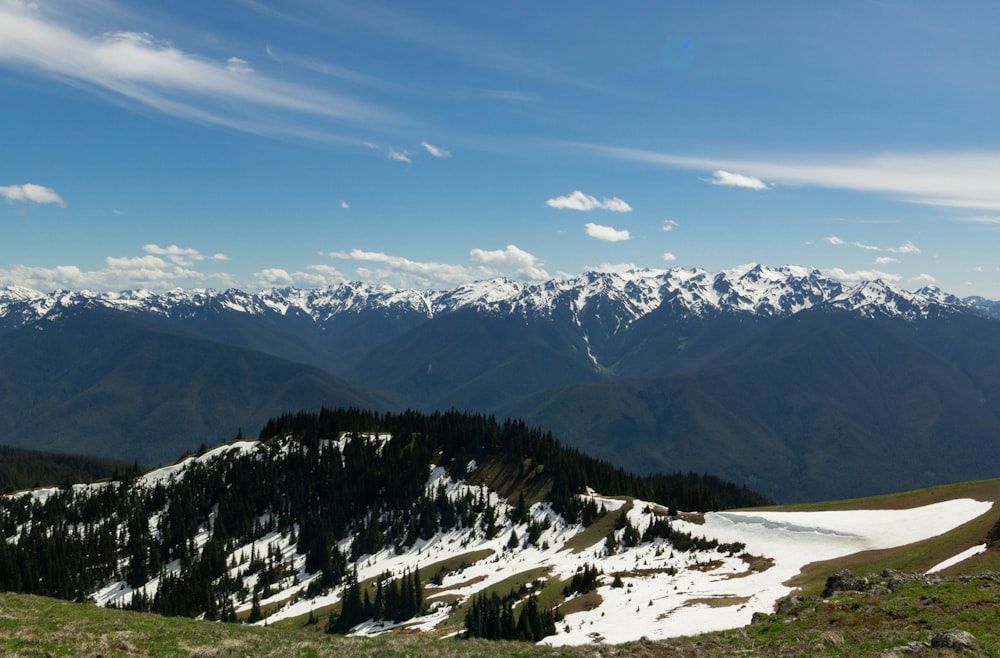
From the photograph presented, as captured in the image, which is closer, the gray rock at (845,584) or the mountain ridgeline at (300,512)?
the gray rock at (845,584)

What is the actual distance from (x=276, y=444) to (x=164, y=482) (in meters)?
37.0

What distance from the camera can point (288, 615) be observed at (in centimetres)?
10562

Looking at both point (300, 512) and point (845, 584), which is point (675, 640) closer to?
point (845, 584)

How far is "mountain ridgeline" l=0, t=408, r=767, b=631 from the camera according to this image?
123 meters

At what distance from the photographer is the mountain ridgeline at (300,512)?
403ft

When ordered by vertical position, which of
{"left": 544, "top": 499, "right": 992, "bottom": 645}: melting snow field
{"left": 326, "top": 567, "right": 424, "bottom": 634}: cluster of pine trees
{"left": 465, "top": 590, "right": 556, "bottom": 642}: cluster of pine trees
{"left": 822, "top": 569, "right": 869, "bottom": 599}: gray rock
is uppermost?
{"left": 822, "top": 569, "right": 869, "bottom": 599}: gray rock

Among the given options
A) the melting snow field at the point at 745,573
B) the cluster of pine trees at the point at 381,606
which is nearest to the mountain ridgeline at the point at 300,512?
the cluster of pine trees at the point at 381,606

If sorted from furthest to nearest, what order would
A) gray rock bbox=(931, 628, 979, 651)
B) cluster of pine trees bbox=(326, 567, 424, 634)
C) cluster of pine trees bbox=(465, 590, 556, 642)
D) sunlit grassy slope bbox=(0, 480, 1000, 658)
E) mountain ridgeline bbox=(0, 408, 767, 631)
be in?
1. mountain ridgeline bbox=(0, 408, 767, 631)
2. cluster of pine trees bbox=(326, 567, 424, 634)
3. cluster of pine trees bbox=(465, 590, 556, 642)
4. sunlit grassy slope bbox=(0, 480, 1000, 658)
5. gray rock bbox=(931, 628, 979, 651)

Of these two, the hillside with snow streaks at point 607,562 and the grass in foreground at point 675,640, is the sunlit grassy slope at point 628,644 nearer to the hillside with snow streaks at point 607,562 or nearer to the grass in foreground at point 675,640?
the grass in foreground at point 675,640

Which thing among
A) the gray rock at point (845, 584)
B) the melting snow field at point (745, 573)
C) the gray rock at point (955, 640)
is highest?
the gray rock at point (955, 640)

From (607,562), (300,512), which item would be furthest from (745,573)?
(300,512)

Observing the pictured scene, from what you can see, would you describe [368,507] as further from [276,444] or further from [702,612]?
[702,612]

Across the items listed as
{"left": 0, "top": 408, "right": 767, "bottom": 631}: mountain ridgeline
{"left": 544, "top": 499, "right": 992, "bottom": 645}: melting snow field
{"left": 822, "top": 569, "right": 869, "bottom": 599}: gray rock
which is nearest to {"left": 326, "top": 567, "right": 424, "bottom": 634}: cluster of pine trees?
{"left": 0, "top": 408, "right": 767, "bottom": 631}: mountain ridgeline

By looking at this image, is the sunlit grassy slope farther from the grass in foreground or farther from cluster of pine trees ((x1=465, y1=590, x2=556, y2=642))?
cluster of pine trees ((x1=465, y1=590, x2=556, y2=642))
